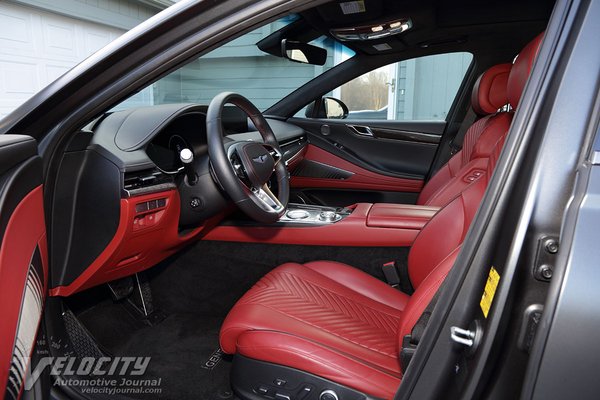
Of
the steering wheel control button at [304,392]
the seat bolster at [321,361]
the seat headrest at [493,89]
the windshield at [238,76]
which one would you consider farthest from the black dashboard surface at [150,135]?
the windshield at [238,76]

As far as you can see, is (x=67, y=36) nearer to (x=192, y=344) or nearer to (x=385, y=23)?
(x=385, y=23)

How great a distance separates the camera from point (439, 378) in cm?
84

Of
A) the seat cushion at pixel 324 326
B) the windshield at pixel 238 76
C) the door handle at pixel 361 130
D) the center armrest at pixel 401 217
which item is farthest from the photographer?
the windshield at pixel 238 76

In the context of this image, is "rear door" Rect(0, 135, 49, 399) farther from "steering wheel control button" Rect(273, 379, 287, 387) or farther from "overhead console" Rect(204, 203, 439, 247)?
"overhead console" Rect(204, 203, 439, 247)

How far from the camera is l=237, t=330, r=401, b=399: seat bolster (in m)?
1.11

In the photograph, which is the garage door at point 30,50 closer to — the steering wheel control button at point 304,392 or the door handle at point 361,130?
the door handle at point 361,130

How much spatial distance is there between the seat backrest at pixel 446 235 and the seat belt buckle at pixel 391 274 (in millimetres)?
245

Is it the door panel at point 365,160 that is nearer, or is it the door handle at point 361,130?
the door panel at point 365,160

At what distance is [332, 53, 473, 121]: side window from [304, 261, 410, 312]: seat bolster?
205cm

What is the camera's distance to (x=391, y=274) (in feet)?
6.21

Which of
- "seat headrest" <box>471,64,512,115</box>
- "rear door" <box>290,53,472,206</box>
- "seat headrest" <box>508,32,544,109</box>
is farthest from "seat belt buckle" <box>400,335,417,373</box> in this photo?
"rear door" <box>290,53,472,206</box>

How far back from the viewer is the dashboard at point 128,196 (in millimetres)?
1390

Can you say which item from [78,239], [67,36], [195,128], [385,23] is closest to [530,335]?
[78,239]

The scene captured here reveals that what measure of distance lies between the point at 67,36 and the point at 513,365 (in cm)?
608
